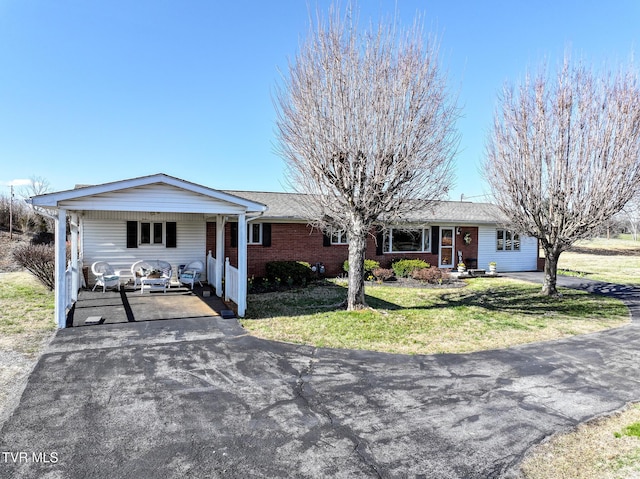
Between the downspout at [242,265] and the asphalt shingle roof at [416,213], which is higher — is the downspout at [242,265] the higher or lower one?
the lower one

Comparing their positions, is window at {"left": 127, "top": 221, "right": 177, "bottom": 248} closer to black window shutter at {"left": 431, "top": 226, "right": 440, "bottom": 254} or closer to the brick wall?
the brick wall

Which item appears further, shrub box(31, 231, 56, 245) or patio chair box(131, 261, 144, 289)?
shrub box(31, 231, 56, 245)

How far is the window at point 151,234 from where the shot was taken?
13.1 metres

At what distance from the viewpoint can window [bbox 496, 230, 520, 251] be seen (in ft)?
63.3

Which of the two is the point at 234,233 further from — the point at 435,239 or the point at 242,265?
the point at 435,239

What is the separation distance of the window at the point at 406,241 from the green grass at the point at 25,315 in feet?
41.4

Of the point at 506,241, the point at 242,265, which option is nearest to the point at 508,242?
the point at 506,241

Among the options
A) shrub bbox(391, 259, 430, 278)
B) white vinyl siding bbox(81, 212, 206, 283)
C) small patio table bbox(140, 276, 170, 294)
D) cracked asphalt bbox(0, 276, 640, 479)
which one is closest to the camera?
cracked asphalt bbox(0, 276, 640, 479)

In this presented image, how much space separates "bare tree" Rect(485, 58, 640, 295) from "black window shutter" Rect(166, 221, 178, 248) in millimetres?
11402

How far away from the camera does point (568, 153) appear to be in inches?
432

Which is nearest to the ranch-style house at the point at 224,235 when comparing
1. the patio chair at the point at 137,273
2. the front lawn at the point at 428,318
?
the patio chair at the point at 137,273

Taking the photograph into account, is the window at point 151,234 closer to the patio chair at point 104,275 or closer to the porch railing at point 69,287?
the patio chair at point 104,275

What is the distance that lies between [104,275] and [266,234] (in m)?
5.80

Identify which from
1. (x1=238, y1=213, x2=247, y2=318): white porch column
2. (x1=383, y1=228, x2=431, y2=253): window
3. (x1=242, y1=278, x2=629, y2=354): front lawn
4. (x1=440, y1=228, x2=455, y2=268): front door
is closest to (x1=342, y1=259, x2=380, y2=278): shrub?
(x1=383, y1=228, x2=431, y2=253): window
